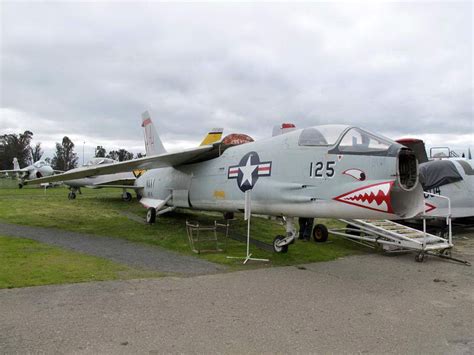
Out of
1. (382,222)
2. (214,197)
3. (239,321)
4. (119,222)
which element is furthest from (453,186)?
(119,222)

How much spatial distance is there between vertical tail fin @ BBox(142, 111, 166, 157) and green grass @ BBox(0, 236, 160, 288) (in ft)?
28.9

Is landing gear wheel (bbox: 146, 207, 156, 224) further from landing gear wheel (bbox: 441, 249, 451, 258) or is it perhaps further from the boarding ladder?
landing gear wheel (bbox: 441, 249, 451, 258)

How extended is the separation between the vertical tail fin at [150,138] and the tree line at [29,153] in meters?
61.3

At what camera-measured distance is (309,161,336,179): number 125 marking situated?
6.68 metres

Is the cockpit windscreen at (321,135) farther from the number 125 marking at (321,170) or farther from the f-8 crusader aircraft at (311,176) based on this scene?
the number 125 marking at (321,170)

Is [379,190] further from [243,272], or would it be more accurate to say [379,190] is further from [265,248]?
[265,248]

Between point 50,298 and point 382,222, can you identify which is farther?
point 382,222

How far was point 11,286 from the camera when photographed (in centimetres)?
518

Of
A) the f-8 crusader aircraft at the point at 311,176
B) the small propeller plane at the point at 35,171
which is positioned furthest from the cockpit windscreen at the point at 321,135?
the small propeller plane at the point at 35,171

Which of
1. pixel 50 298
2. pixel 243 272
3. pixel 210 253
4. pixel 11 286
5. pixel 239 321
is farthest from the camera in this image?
pixel 210 253

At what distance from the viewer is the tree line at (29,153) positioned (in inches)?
3610

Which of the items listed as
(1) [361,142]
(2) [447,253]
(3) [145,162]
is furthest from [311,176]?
(3) [145,162]

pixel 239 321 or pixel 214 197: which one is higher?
pixel 214 197

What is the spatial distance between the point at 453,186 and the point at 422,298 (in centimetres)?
693
